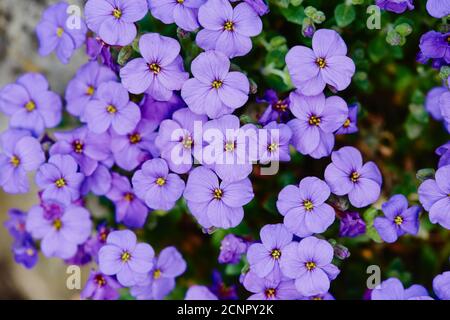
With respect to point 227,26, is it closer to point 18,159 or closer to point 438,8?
point 438,8

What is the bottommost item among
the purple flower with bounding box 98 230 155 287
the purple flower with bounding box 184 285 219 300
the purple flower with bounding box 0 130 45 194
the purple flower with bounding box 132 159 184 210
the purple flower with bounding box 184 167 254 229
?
the purple flower with bounding box 184 285 219 300

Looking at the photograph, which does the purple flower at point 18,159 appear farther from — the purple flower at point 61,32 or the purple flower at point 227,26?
the purple flower at point 227,26

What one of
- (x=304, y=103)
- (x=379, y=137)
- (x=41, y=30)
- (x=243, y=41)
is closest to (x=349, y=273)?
(x=379, y=137)

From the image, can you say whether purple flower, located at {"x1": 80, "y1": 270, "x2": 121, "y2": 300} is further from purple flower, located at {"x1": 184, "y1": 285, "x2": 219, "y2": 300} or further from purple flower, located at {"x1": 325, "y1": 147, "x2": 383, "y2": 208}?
purple flower, located at {"x1": 325, "y1": 147, "x2": 383, "y2": 208}

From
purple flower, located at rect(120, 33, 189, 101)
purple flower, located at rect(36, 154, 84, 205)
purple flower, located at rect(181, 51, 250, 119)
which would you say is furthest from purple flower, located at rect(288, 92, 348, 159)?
purple flower, located at rect(36, 154, 84, 205)

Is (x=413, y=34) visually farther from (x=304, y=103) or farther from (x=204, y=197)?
(x=204, y=197)
